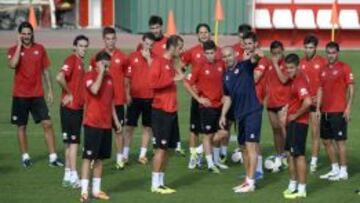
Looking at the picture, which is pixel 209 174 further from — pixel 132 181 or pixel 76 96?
pixel 76 96

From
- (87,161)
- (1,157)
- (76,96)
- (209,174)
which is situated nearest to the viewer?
(87,161)

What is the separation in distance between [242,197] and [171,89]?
1823 mm

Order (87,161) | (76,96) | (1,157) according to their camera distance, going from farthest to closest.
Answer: (1,157)
(76,96)
(87,161)

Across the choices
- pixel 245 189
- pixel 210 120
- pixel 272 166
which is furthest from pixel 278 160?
pixel 245 189

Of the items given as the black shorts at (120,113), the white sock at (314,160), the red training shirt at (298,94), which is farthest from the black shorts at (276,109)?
the black shorts at (120,113)

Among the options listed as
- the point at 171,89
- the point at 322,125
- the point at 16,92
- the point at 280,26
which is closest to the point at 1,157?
the point at 16,92

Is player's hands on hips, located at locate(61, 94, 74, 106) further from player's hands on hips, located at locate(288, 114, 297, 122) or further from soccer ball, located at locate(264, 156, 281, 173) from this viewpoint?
soccer ball, located at locate(264, 156, 281, 173)

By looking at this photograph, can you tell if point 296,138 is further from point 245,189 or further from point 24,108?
point 24,108

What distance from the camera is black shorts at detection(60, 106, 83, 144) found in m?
13.7

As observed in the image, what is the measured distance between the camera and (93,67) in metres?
13.3

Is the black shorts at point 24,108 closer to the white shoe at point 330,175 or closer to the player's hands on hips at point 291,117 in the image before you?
the player's hands on hips at point 291,117

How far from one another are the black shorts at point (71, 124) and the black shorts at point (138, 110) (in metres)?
1.94

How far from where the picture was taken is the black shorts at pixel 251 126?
529 inches

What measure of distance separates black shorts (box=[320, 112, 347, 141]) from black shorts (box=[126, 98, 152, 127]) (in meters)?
2.93
